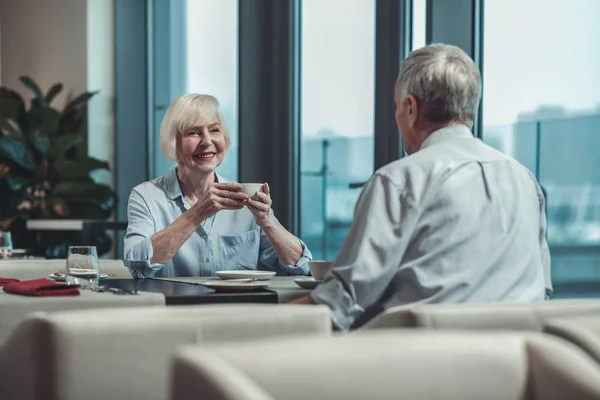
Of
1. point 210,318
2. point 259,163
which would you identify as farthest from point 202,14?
point 210,318

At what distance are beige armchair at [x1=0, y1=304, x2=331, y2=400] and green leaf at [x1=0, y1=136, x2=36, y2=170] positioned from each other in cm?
581

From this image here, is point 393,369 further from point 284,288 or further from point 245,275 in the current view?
point 245,275

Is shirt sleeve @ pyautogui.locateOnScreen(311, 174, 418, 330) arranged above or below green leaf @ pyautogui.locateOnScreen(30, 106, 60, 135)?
below

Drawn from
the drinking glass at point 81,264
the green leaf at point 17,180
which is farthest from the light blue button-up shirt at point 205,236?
the green leaf at point 17,180

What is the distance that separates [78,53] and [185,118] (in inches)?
178

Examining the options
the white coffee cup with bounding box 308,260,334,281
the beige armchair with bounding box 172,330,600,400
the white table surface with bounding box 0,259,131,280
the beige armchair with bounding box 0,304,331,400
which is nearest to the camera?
the beige armchair with bounding box 172,330,600,400

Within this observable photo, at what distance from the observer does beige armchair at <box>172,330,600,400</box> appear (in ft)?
3.64


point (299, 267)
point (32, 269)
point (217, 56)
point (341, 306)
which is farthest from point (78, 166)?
point (341, 306)

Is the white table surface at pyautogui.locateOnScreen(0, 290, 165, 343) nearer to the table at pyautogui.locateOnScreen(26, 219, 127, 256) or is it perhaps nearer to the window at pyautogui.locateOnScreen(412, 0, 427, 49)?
the window at pyautogui.locateOnScreen(412, 0, 427, 49)

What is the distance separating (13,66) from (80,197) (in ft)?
7.67

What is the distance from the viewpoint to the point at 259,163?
5832mm

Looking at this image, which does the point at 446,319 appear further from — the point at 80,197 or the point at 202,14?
the point at 80,197

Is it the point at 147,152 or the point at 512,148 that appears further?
the point at 147,152

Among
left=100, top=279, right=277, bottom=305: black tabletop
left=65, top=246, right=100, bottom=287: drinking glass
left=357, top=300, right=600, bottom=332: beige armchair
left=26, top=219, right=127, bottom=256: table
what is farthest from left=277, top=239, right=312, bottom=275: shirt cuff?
left=26, top=219, right=127, bottom=256: table
